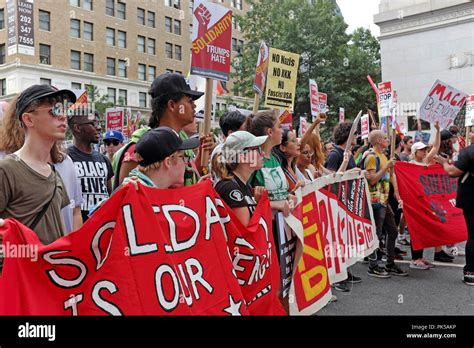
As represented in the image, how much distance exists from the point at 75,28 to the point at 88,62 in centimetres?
314

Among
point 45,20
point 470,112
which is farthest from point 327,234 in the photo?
point 45,20

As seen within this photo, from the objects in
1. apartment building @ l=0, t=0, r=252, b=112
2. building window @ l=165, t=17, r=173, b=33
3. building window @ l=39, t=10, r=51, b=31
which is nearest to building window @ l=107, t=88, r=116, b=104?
apartment building @ l=0, t=0, r=252, b=112

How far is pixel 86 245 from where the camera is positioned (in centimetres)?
245

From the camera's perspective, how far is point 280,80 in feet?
23.1

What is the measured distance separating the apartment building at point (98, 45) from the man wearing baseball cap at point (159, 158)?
31743 millimetres

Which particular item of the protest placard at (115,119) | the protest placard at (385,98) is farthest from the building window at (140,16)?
the protest placard at (385,98)

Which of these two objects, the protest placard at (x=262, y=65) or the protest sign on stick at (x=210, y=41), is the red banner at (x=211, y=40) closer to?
the protest sign on stick at (x=210, y=41)

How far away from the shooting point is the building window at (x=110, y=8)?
45562 mm

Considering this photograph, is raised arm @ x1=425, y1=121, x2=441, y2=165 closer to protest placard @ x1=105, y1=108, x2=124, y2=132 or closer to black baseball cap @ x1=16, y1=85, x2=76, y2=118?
black baseball cap @ x1=16, y1=85, x2=76, y2=118
